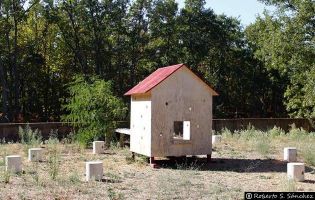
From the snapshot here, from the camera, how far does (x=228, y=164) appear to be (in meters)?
15.0

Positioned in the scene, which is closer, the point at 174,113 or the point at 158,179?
Answer: the point at 158,179

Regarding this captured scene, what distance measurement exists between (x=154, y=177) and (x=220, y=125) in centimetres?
1481

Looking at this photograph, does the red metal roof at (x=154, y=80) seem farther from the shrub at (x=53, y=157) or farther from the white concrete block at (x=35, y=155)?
the white concrete block at (x=35, y=155)

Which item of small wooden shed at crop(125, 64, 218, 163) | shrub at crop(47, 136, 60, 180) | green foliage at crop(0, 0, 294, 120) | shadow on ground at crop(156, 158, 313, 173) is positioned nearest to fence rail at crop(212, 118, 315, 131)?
green foliage at crop(0, 0, 294, 120)

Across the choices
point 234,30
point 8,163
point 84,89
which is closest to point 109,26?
point 234,30

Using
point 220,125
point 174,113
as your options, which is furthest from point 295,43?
point 174,113

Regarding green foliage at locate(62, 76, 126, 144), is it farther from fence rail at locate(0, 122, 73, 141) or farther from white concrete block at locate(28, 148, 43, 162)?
white concrete block at locate(28, 148, 43, 162)

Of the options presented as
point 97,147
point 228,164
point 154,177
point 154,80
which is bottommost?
point 154,177

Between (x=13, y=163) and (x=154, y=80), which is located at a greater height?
(x=154, y=80)

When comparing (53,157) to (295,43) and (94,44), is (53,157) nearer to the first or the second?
(295,43)

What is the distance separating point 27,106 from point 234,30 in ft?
61.5

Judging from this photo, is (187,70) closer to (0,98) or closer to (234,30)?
(0,98)

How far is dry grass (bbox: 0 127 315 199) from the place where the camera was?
9969mm

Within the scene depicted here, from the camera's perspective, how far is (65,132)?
77.6 ft
